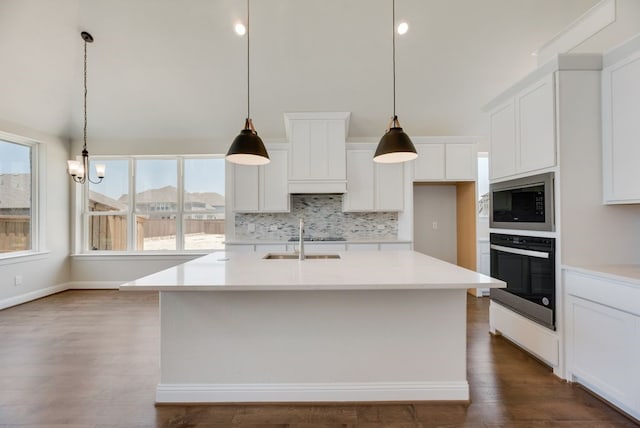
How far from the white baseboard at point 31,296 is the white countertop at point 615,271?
6108mm

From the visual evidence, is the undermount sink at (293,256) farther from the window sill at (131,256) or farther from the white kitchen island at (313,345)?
the window sill at (131,256)

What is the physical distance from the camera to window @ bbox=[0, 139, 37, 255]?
410 cm

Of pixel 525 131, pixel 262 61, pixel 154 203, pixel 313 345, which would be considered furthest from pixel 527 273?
pixel 154 203

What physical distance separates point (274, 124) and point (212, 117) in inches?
36.5

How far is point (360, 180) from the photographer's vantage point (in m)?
4.52

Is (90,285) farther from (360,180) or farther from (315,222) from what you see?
(360,180)

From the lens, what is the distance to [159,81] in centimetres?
410

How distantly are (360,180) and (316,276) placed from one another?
2909 mm

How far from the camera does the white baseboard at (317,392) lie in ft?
6.44

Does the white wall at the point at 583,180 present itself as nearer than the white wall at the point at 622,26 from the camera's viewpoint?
Yes

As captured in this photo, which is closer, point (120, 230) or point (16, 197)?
point (16, 197)

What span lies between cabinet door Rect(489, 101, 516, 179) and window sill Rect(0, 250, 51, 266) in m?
5.89

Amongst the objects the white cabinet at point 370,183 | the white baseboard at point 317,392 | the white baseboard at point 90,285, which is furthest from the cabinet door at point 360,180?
the white baseboard at point 90,285

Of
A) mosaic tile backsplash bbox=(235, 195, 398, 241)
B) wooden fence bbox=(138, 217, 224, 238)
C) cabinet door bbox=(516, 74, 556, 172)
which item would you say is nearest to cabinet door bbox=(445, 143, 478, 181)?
mosaic tile backsplash bbox=(235, 195, 398, 241)
